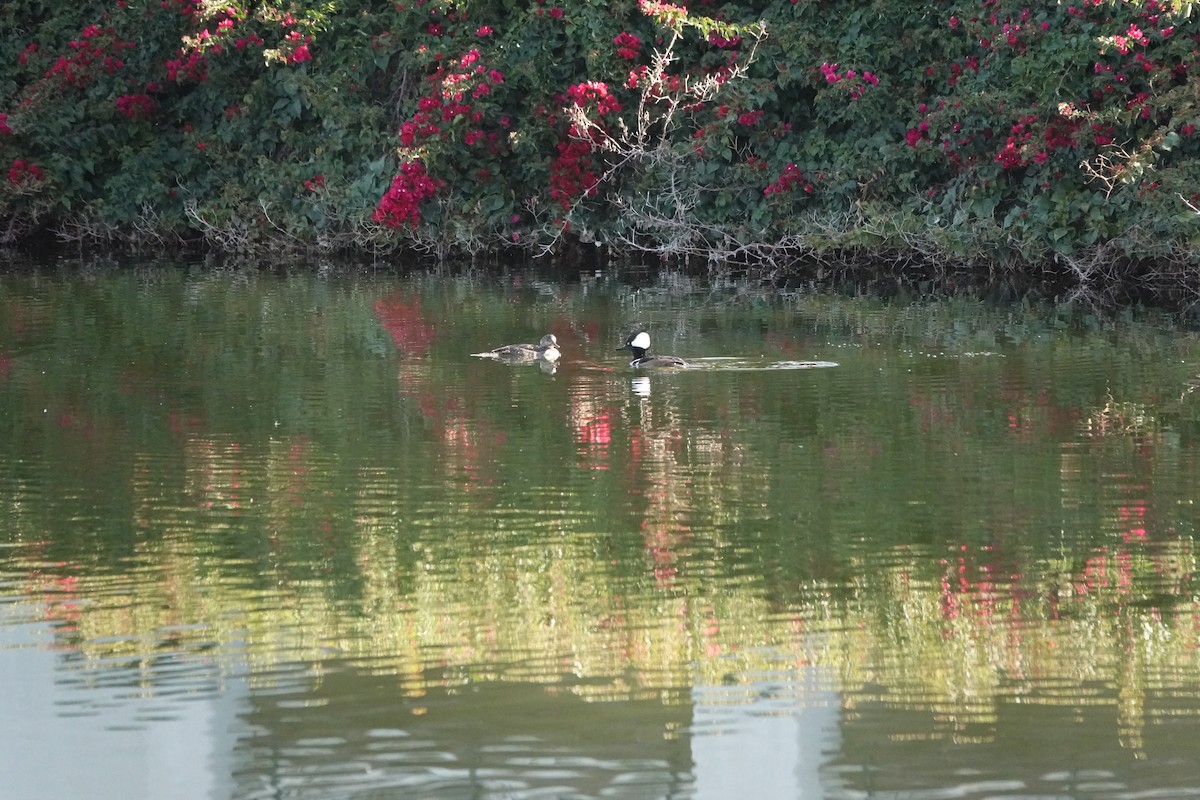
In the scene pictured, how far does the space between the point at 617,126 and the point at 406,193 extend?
271 centimetres

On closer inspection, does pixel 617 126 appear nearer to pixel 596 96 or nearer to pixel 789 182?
pixel 596 96

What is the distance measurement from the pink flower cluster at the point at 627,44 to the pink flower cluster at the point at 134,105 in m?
7.18

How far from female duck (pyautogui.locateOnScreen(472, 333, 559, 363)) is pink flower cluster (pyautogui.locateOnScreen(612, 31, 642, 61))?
28.2 feet

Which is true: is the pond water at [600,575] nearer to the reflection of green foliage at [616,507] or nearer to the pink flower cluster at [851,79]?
the reflection of green foliage at [616,507]

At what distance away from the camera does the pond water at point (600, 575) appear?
5.60 m

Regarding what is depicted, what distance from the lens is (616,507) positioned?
8930mm

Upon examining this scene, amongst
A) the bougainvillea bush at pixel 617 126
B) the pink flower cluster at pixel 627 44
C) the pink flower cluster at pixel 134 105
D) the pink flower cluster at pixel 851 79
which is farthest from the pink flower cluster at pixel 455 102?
the pink flower cluster at pixel 134 105

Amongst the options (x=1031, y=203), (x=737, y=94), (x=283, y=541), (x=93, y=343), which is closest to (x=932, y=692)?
(x=283, y=541)

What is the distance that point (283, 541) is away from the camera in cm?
820

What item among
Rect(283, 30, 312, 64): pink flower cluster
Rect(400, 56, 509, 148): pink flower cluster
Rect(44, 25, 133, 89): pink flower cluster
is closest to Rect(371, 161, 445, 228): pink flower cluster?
Rect(400, 56, 509, 148): pink flower cluster

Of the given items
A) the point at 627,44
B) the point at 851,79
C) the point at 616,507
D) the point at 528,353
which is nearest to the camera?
the point at 616,507

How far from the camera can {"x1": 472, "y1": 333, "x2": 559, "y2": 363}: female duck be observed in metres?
13.9

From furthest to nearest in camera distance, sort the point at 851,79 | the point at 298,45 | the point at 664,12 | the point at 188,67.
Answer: the point at 188,67 < the point at 298,45 < the point at 664,12 < the point at 851,79

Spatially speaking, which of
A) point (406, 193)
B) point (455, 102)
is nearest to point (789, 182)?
point (455, 102)
